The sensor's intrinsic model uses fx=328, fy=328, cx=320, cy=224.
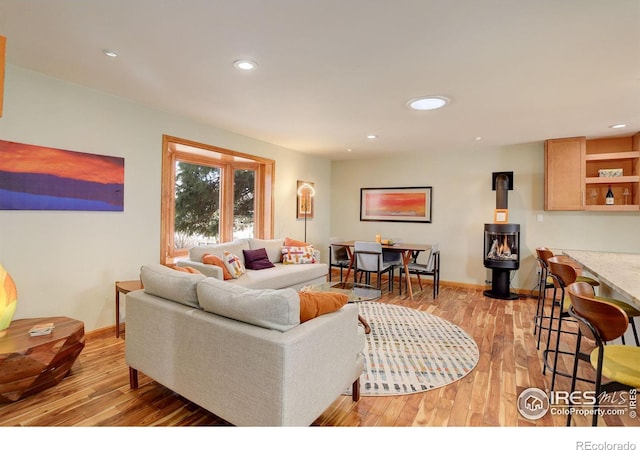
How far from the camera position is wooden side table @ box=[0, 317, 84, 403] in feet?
6.72

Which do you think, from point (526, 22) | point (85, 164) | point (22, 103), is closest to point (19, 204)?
point (85, 164)

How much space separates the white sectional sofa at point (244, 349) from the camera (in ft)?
4.98

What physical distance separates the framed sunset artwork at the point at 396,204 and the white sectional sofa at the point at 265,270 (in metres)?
2.09

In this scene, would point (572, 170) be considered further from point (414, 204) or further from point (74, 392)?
point (74, 392)

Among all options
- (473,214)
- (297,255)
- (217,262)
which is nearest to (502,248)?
(473,214)

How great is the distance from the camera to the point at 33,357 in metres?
2.12

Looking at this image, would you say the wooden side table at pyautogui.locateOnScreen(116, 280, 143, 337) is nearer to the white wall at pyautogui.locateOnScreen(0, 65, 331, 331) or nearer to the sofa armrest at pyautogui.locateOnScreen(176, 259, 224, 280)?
the white wall at pyautogui.locateOnScreen(0, 65, 331, 331)

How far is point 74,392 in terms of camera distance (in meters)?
2.24

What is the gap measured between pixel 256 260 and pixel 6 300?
8.30 feet

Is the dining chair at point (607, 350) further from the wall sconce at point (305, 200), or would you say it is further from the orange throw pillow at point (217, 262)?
the wall sconce at point (305, 200)

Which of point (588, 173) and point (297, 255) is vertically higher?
point (588, 173)

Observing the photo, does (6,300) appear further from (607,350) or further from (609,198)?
(609,198)

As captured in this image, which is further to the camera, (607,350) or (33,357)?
(33,357)

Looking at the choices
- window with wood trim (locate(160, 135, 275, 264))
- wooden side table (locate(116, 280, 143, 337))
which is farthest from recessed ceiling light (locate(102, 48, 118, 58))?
wooden side table (locate(116, 280, 143, 337))
